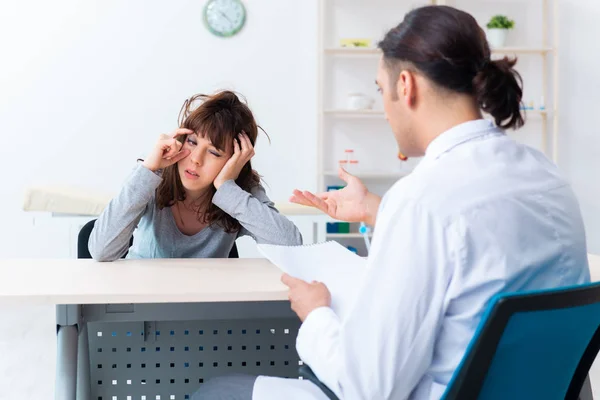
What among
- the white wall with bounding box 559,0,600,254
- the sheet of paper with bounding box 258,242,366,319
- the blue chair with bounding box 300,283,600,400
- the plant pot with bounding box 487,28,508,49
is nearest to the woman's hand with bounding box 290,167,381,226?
the sheet of paper with bounding box 258,242,366,319

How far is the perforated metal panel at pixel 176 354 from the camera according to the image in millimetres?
1633

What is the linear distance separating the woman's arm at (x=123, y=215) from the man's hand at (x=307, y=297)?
2.35 feet

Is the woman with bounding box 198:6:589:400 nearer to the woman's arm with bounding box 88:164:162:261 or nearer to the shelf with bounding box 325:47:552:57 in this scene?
the woman's arm with bounding box 88:164:162:261

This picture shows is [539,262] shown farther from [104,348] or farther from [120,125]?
[120,125]

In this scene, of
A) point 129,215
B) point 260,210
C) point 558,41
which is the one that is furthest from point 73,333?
point 558,41

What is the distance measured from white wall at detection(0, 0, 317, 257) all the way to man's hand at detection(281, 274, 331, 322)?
401cm

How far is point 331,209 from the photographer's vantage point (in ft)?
4.99

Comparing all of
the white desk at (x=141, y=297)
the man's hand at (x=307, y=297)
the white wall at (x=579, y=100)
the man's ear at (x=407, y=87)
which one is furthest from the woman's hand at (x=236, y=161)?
the white wall at (x=579, y=100)

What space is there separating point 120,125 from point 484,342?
444 cm

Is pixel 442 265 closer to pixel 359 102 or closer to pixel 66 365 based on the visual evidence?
pixel 66 365

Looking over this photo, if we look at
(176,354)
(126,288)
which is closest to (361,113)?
(176,354)

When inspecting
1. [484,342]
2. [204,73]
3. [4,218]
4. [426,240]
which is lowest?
[4,218]

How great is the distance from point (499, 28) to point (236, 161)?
3.64m

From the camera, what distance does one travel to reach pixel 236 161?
6.14 feet
